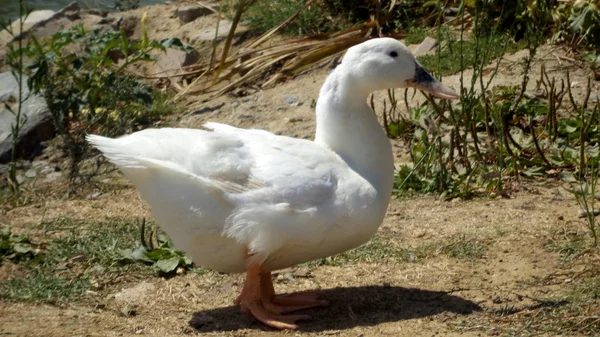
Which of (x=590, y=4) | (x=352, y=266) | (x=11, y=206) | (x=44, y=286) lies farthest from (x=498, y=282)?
(x=590, y=4)

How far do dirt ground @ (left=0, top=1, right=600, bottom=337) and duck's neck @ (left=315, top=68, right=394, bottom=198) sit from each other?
0.58 m

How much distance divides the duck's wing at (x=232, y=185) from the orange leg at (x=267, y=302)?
0.63 feet

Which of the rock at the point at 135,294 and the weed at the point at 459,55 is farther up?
the weed at the point at 459,55

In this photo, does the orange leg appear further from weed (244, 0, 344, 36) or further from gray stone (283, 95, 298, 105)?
weed (244, 0, 344, 36)

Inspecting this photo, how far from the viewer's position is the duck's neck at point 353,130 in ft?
14.1

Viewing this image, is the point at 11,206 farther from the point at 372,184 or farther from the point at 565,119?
the point at 565,119

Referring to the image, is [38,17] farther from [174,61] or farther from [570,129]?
[570,129]

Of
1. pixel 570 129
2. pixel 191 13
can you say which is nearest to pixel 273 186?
pixel 570 129

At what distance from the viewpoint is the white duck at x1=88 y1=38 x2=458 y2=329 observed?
4.00m

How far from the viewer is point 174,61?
9484 millimetres

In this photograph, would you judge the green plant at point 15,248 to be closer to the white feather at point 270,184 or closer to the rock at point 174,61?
the white feather at point 270,184

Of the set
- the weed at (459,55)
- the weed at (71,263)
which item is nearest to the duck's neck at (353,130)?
the weed at (71,263)

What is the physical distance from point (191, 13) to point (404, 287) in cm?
701

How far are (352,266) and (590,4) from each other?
4.01 m
